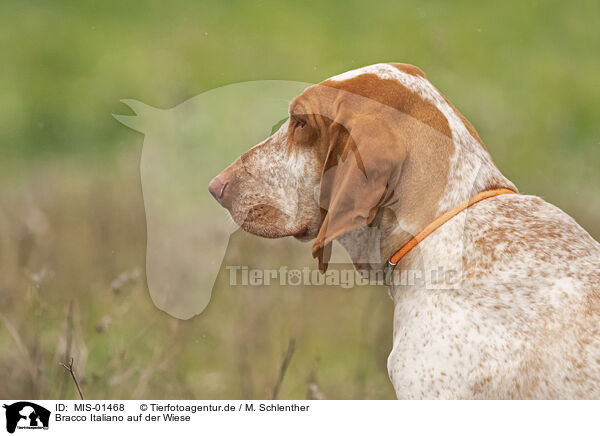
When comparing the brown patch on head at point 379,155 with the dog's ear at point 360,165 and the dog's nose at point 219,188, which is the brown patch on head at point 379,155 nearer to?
the dog's ear at point 360,165

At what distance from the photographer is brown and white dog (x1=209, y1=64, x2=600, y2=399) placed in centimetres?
200

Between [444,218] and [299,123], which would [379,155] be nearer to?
[444,218]

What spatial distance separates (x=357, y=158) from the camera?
2.13 meters

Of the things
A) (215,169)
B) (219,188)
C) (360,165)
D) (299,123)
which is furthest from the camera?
(215,169)

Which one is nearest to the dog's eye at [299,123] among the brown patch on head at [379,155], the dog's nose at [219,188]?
the brown patch on head at [379,155]

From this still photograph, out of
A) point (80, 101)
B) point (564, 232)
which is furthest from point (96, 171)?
point (564, 232)

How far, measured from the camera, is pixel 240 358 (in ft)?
10.6

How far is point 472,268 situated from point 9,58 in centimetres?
248

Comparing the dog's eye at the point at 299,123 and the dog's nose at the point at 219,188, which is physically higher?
the dog's eye at the point at 299,123

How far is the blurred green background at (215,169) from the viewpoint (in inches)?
124
